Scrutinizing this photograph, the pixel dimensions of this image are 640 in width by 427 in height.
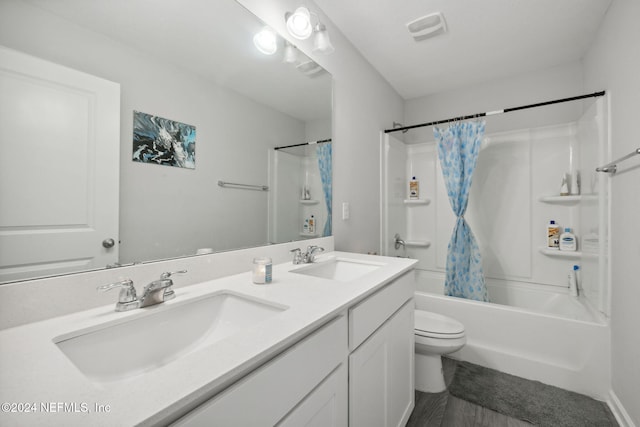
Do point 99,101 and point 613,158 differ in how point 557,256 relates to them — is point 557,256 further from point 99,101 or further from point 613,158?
Result: point 99,101

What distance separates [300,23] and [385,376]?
5.64 ft

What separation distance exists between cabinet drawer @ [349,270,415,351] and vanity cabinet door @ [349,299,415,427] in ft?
0.11

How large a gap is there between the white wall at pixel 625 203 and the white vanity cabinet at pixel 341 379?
104 cm

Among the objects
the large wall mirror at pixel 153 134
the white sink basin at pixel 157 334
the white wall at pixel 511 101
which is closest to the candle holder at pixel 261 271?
the white sink basin at pixel 157 334

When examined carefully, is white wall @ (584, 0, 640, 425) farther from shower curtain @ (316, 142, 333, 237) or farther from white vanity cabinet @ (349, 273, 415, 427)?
shower curtain @ (316, 142, 333, 237)

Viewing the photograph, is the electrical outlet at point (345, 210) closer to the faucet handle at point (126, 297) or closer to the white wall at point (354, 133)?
the white wall at point (354, 133)

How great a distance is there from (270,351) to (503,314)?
1901 millimetres

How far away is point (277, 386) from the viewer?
1.85 ft

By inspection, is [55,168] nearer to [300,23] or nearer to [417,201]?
[300,23]

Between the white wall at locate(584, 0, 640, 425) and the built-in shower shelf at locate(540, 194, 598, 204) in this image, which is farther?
the built-in shower shelf at locate(540, 194, 598, 204)

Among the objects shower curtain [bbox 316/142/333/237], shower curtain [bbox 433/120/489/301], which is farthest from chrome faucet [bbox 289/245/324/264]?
shower curtain [bbox 433/120/489/301]

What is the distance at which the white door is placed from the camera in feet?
2.03

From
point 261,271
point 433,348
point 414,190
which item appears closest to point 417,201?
point 414,190

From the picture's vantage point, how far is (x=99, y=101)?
0.75m
